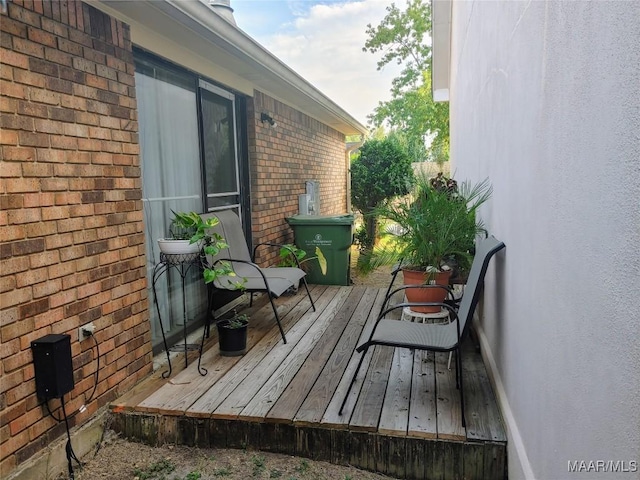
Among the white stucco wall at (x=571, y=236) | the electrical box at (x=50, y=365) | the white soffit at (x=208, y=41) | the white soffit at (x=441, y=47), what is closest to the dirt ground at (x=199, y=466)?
the electrical box at (x=50, y=365)

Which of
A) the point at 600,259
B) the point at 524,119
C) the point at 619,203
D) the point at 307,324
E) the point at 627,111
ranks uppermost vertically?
the point at 524,119

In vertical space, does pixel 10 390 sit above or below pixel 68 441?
above

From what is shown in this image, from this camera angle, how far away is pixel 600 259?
1050 mm

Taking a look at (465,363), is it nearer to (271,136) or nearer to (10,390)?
(10,390)

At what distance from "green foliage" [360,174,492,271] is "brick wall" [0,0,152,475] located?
1.86 m

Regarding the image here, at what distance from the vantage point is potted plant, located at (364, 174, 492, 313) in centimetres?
334

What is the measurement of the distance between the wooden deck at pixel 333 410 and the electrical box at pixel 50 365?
0.52 m

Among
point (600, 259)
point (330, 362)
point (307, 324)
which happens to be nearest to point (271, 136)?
point (307, 324)

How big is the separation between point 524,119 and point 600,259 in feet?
3.38

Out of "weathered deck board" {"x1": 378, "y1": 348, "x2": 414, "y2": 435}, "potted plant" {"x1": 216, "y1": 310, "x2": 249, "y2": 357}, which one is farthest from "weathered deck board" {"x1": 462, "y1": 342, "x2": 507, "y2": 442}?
"potted plant" {"x1": 216, "y1": 310, "x2": 249, "y2": 357}

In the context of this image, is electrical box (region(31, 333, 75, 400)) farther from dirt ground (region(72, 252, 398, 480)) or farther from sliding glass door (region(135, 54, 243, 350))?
sliding glass door (region(135, 54, 243, 350))

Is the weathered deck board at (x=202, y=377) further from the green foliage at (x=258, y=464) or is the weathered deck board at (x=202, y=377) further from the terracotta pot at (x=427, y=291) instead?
the terracotta pot at (x=427, y=291)

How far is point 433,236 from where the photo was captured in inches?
132

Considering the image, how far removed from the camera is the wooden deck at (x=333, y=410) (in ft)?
7.34
